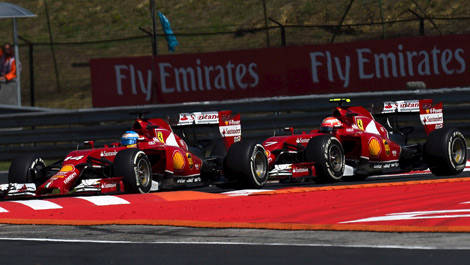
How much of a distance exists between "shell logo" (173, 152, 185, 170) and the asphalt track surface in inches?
177

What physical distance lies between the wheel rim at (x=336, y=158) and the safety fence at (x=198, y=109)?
5.11m

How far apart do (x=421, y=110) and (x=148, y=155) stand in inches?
160

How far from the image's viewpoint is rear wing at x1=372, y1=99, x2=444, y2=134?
51.4 feet

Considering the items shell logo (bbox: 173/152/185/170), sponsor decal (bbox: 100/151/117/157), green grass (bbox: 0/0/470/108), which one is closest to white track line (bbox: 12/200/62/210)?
sponsor decal (bbox: 100/151/117/157)

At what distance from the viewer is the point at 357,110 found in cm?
1536

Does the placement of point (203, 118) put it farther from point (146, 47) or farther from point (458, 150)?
point (146, 47)

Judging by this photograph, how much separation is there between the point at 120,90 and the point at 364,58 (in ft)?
19.2

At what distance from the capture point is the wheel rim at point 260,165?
14.1m

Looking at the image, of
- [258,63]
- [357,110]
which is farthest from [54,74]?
[357,110]

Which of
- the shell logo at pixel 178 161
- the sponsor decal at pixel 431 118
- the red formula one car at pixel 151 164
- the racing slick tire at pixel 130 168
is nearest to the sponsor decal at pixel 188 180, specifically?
the red formula one car at pixel 151 164

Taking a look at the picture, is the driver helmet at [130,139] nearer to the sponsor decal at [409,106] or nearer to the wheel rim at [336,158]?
the wheel rim at [336,158]

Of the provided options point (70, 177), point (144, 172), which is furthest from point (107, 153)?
point (70, 177)

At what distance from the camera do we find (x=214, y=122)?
50.1ft

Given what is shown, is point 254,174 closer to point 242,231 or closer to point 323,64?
point 242,231
